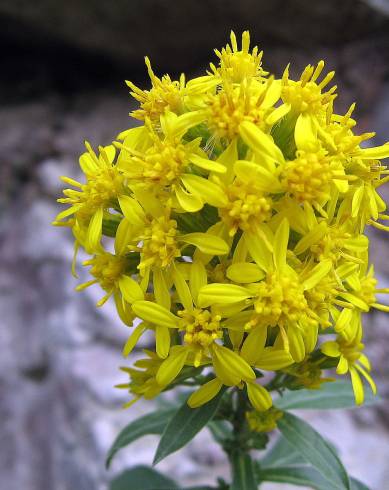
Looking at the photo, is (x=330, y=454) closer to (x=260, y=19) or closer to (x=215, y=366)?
(x=215, y=366)

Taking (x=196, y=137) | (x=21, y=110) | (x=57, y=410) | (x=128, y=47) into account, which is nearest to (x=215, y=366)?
(x=196, y=137)

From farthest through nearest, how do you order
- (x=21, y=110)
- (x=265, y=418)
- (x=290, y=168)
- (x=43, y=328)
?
(x=21, y=110)
(x=43, y=328)
(x=265, y=418)
(x=290, y=168)

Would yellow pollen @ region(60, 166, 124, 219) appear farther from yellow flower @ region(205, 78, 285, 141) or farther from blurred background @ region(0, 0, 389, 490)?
blurred background @ region(0, 0, 389, 490)

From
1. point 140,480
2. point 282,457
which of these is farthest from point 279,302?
point 140,480

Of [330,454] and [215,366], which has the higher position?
[215,366]

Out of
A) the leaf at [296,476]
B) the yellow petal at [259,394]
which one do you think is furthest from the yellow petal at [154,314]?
the leaf at [296,476]

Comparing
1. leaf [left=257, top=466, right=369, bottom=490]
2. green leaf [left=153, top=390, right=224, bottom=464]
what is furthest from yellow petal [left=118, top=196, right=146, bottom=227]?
leaf [left=257, top=466, right=369, bottom=490]

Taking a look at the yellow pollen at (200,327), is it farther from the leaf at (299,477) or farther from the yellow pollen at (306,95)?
the leaf at (299,477)

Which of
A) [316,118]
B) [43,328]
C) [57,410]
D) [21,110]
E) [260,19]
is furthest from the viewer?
[21,110]
